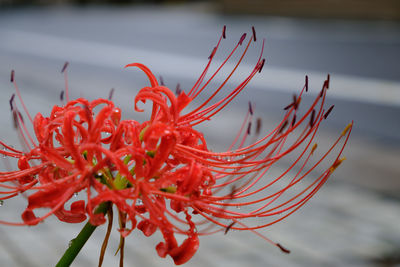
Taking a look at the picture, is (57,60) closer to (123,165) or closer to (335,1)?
(335,1)

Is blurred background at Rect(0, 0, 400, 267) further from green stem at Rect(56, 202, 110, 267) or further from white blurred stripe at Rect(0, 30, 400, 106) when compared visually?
green stem at Rect(56, 202, 110, 267)

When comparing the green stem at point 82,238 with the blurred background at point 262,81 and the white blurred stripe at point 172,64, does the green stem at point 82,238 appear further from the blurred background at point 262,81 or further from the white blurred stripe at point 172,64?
the white blurred stripe at point 172,64

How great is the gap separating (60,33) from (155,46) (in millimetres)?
3918

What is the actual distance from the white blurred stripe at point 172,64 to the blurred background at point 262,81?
1.2 inches

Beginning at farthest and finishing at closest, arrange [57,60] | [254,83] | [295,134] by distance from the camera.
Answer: [57,60] → [254,83] → [295,134]

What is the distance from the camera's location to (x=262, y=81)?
1027 cm

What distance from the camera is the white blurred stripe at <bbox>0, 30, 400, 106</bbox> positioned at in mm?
9047

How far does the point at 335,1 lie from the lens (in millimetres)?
17156

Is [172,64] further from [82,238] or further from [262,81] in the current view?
[82,238]

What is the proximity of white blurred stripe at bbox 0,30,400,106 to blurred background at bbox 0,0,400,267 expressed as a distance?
0.03 metres

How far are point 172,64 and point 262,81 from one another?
2.29 metres

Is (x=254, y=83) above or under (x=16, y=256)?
above

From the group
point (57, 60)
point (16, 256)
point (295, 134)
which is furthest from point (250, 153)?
point (57, 60)

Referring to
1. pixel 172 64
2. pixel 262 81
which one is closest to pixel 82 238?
pixel 262 81
